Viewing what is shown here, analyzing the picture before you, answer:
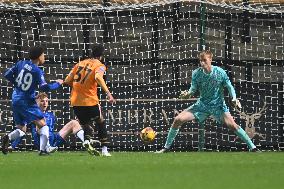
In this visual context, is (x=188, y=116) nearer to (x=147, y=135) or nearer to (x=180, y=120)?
(x=180, y=120)

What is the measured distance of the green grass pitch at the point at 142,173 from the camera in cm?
949

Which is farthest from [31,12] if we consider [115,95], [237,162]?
[237,162]

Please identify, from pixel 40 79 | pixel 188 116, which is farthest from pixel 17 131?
pixel 188 116

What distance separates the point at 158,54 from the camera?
19.0m

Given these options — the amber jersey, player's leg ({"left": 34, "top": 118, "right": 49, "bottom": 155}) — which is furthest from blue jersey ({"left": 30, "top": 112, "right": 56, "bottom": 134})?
player's leg ({"left": 34, "top": 118, "right": 49, "bottom": 155})

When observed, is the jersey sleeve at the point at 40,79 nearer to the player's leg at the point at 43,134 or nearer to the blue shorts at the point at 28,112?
the blue shorts at the point at 28,112

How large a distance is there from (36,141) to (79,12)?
2.92 meters

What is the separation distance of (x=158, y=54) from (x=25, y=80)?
4.42 metres

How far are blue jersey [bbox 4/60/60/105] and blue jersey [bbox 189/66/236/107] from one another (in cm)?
294

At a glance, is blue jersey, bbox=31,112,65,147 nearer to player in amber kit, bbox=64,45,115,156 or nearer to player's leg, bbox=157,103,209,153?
player in amber kit, bbox=64,45,115,156

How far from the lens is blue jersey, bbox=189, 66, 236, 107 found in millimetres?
16641

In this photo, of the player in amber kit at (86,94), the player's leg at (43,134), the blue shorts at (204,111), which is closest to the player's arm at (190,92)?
the blue shorts at (204,111)

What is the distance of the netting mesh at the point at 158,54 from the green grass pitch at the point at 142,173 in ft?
13.5

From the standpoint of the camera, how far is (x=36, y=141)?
18078mm
